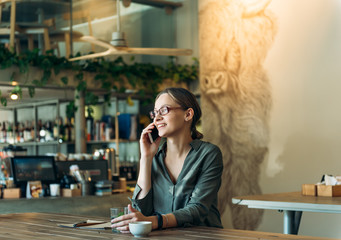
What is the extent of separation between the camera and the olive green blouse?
93.0 inches

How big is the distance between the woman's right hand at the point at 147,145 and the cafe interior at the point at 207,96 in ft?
3.38

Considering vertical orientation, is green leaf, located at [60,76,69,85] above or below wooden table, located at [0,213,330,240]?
above

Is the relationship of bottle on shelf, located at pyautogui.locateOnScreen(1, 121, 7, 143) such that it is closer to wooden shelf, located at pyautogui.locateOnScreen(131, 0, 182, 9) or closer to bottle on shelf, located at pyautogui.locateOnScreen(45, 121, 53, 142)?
bottle on shelf, located at pyautogui.locateOnScreen(45, 121, 53, 142)

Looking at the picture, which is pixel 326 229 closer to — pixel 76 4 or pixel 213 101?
pixel 213 101

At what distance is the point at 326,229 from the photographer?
509 centimetres

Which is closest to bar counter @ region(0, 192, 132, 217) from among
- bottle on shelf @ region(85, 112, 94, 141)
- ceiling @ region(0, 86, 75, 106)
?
ceiling @ region(0, 86, 75, 106)

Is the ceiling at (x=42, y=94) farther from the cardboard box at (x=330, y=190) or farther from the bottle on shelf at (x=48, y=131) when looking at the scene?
the cardboard box at (x=330, y=190)

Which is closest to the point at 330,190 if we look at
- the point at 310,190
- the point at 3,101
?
the point at 310,190

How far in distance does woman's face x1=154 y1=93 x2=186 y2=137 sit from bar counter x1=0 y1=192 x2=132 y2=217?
236 cm

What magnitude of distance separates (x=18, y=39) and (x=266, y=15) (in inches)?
124

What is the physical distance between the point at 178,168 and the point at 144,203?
8.9 inches

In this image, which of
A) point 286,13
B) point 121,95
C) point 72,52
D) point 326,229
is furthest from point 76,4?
point 326,229

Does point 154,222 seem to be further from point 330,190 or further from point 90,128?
point 90,128

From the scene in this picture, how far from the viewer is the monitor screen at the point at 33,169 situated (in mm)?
4730
